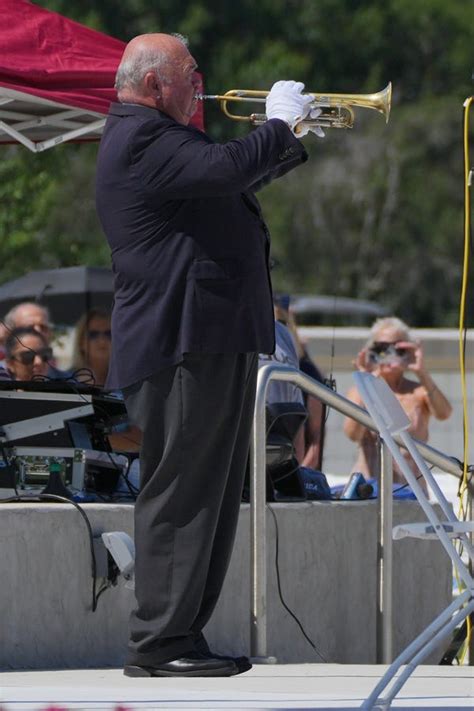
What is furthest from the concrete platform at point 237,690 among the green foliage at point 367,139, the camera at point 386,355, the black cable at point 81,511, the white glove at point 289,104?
the green foliage at point 367,139

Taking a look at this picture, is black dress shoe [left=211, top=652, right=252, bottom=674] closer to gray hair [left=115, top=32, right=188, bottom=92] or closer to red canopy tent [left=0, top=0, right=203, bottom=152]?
gray hair [left=115, top=32, right=188, bottom=92]

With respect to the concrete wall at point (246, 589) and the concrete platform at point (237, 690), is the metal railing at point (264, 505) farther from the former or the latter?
the concrete platform at point (237, 690)

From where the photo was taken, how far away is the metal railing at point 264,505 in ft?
18.5

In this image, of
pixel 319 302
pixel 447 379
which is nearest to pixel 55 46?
pixel 447 379

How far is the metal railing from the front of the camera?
5.65m

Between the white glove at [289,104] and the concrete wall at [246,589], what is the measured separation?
1.77m

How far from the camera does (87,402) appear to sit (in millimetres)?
6055

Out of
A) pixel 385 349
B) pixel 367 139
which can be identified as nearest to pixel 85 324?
pixel 385 349

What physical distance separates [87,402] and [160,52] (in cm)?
190

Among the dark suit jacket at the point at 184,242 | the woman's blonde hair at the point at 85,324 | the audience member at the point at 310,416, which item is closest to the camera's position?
the dark suit jacket at the point at 184,242

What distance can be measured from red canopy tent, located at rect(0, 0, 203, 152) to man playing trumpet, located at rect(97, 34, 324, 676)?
5.95 ft

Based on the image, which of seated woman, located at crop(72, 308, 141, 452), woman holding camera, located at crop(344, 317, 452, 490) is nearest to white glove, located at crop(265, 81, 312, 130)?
seated woman, located at crop(72, 308, 141, 452)

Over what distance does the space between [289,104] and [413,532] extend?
125 cm

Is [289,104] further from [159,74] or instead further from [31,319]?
[31,319]
